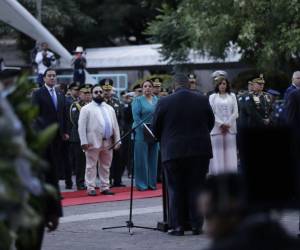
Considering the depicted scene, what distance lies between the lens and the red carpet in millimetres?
16250

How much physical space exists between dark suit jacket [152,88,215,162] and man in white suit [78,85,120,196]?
192 inches

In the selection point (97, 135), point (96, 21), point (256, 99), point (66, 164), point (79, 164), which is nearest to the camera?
point (97, 135)

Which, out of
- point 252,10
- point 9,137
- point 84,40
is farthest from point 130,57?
point 9,137

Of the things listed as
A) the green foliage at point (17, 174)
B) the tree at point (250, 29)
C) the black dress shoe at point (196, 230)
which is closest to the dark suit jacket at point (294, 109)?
the black dress shoe at point (196, 230)

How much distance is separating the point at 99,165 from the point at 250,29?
1186 centimetres

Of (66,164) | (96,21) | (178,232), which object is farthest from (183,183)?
(96,21)

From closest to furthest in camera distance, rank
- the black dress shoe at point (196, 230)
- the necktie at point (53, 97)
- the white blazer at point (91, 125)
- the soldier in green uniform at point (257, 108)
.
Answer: the black dress shoe at point (196, 230) < the white blazer at point (91, 125) < the necktie at point (53, 97) < the soldier in green uniform at point (257, 108)

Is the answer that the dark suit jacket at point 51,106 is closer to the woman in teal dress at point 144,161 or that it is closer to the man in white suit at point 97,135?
the man in white suit at point 97,135

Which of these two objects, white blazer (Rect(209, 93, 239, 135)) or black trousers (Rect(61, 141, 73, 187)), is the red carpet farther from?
white blazer (Rect(209, 93, 239, 135))

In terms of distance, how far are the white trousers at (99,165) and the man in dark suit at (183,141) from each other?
16.8 ft

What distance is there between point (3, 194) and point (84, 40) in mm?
43017

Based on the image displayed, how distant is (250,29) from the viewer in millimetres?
28094

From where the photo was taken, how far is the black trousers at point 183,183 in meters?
11.9

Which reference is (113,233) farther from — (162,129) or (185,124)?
(185,124)
